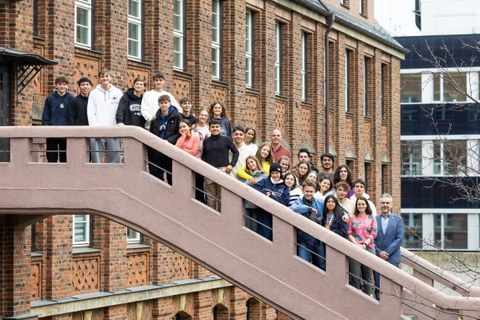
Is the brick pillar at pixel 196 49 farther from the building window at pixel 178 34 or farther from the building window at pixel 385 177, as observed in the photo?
the building window at pixel 385 177

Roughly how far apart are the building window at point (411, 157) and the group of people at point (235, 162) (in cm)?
4502

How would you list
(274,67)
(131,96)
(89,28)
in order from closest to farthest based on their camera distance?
(131,96) < (89,28) < (274,67)

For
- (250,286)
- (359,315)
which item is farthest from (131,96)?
(359,315)

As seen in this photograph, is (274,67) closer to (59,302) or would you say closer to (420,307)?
(59,302)

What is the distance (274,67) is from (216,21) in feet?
12.7

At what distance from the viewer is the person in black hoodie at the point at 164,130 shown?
19.9 m

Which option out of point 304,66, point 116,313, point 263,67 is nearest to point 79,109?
point 116,313

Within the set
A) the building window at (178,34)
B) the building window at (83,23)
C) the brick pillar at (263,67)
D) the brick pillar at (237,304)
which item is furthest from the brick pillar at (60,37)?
the brick pillar at (263,67)

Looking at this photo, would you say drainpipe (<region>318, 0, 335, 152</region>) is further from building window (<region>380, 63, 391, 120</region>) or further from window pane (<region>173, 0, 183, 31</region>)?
window pane (<region>173, 0, 183, 31</region>)

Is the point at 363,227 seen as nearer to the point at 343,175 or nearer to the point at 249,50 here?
the point at 343,175

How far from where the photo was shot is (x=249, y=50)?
37.9 meters

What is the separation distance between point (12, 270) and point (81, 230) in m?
3.58

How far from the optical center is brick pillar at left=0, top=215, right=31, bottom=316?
81.4 ft

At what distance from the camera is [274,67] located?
39062mm
